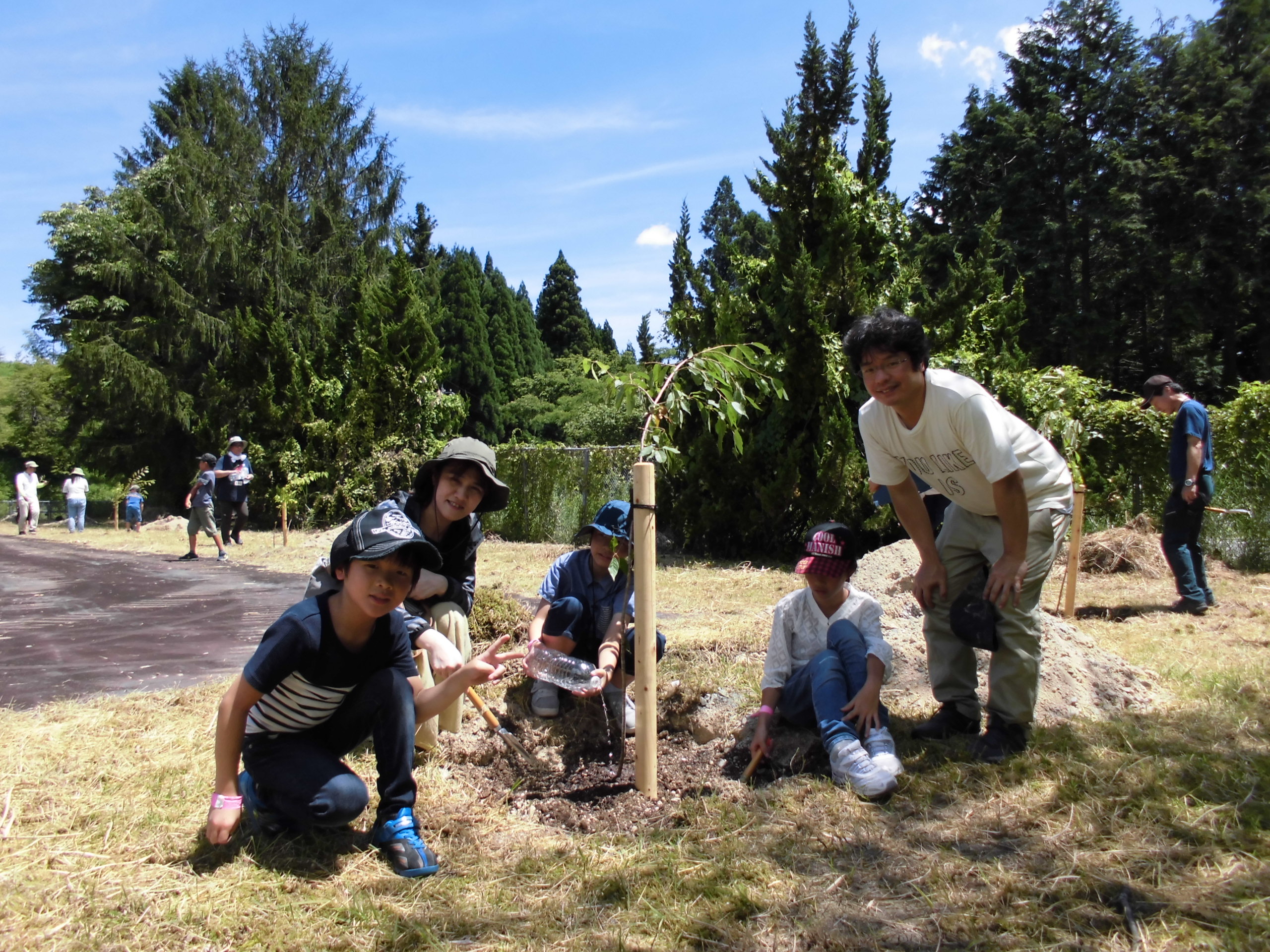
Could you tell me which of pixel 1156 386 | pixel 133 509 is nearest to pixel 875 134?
pixel 1156 386

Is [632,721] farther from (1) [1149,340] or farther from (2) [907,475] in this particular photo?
(1) [1149,340]

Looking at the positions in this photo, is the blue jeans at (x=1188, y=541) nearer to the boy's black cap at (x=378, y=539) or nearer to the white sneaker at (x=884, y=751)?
the white sneaker at (x=884, y=751)

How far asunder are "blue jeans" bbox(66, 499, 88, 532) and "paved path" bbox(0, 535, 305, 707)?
831cm

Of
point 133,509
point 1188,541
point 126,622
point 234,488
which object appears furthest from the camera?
point 133,509

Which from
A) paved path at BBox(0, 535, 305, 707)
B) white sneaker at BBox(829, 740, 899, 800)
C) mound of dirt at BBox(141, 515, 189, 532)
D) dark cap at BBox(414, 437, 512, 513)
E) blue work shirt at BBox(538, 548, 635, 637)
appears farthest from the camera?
mound of dirt at BBox(141, 515, 189, 532)

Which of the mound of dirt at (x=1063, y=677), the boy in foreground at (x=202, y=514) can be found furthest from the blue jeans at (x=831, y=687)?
the boy in foreground at (x=202, y=514)

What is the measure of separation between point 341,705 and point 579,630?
4.97 ft

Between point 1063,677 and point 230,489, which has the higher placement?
point 230,489

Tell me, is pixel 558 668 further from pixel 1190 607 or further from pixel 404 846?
pixel 1190 607

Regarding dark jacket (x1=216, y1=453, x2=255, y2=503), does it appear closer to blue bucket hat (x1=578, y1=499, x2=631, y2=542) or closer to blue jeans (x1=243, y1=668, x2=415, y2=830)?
blue bucket hat (x1=578, y1=499, x2=631, y2=542)

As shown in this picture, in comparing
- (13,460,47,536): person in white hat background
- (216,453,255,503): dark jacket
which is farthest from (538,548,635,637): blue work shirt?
(13,460,47,536): person in white hat background

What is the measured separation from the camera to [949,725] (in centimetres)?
350

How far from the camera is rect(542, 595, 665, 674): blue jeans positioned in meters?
3.98

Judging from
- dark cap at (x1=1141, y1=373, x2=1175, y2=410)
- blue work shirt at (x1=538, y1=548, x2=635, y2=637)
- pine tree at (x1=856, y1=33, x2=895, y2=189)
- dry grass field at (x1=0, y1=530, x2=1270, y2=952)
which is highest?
pine tree at (x1=856, y1=33, x2=895, y2=189)
